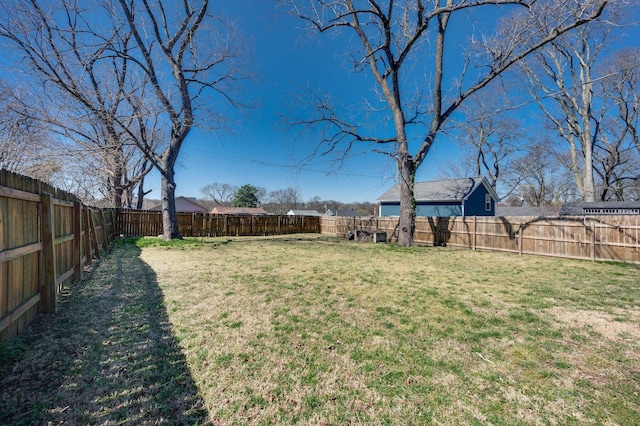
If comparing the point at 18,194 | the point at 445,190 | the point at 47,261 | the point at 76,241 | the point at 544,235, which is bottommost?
the point at 544,235

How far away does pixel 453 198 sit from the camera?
18.7m

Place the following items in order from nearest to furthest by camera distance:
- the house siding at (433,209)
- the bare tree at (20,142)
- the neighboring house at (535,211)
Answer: the bare tree at (20,142) < the house siding at (433,209) < the neighboring house at (535,211)

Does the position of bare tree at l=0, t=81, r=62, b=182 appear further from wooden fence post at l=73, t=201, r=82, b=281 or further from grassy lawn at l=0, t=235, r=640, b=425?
grassy lawn at l=0, t=235, r=640, b=425

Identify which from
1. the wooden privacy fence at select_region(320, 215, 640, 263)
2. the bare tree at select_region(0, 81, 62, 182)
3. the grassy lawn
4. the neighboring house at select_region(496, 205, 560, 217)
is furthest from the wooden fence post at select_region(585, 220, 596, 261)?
the bare tree at select_region(0, 81, 62, 182)

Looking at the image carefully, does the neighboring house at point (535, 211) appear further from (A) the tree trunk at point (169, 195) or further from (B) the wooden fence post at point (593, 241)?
(A) the tree trunk at point (169, 195)

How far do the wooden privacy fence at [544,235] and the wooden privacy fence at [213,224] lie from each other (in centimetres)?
810

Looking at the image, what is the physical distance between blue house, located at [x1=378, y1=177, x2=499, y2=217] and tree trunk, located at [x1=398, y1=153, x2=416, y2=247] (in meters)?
9.27

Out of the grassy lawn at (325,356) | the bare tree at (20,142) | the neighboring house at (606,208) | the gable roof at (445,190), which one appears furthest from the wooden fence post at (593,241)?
the bare tree at (20,142)

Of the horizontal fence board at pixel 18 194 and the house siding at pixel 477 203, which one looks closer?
the horizontal fence board at pixel 18 194

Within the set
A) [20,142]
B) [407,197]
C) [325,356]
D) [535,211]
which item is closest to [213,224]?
[20,142]

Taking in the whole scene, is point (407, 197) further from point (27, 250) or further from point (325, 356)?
point (27, 250)

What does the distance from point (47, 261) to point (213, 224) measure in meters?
13.9

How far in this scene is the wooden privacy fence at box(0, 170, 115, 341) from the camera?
2334 millimetres

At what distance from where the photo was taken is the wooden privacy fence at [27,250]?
233 cm
